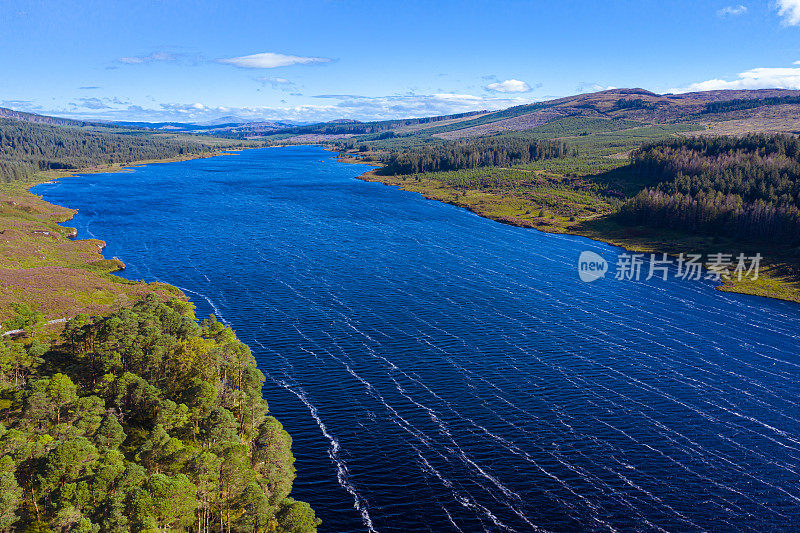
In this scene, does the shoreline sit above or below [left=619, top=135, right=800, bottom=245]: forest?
below

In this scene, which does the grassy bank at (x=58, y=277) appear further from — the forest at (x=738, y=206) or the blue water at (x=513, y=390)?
the forest at (x=738, y=206)

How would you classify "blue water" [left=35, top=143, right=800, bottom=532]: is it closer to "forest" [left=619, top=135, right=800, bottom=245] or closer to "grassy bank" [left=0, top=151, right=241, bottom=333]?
"grassy bank" [left=0, top=151, right=241, bottom=333]

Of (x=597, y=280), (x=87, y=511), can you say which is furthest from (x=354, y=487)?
(x=597, y=280)

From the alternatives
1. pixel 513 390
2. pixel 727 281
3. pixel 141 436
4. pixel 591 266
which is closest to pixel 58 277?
pixel 141 436

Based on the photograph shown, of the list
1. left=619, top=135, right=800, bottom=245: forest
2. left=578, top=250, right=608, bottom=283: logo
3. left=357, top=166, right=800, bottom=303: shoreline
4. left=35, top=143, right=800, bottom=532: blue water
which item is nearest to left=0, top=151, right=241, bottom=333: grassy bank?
left=35, top=143, right=800, bottom=532: blue water

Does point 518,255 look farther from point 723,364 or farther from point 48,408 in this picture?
point 48,408
